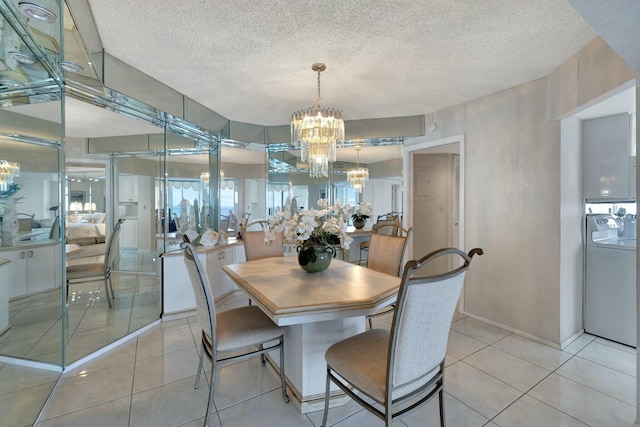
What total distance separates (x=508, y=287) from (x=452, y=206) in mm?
2018

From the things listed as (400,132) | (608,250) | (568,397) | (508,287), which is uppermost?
(400,132)

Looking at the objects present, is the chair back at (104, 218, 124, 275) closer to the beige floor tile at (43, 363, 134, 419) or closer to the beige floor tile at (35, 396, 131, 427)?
the beige floor tile at (43, 363, 134, 419)

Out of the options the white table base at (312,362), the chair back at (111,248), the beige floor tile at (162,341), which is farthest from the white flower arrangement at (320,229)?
the chair back at (111,248)

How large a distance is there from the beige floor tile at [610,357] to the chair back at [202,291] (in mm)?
3006

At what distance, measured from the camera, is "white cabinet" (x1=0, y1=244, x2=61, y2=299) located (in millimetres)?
2367

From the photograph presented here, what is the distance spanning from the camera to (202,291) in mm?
1649

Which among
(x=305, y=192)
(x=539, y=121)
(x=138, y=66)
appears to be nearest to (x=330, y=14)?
(x=138, y=66)

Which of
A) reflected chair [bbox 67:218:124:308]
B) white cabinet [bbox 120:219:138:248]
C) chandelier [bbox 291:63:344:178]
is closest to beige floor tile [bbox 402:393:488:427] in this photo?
chandelier [bbox 291:63:344:178]

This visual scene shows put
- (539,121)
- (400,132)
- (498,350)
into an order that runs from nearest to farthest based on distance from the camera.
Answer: (498,350)
(539,121)
(400,132)

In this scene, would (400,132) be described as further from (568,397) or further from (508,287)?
(568,397)

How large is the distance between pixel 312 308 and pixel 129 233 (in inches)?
111

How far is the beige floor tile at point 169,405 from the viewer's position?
1713 mm

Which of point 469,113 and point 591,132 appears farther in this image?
point 469,113

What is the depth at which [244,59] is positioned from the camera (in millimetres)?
2395
